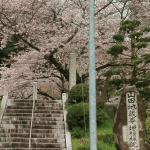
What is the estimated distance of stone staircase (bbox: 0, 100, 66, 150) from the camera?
12.1m

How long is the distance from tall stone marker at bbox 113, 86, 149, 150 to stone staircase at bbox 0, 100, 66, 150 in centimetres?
352

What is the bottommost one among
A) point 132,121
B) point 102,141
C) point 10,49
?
point 102,141

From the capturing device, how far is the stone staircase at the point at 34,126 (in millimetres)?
12055

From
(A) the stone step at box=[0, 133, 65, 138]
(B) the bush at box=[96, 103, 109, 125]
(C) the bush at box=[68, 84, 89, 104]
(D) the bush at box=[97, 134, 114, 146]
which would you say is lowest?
(D) the bush at box=[97, 134, 114, 146]

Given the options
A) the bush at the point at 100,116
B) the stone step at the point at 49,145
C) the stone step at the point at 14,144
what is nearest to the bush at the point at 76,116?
the stone step at the point at 49,145

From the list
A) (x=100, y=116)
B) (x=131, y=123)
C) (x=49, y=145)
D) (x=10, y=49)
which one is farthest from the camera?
(x=10, y=49)

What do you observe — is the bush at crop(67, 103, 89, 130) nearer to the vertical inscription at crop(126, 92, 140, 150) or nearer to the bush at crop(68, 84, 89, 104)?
the bush at crop(68, 84, 89, 104)

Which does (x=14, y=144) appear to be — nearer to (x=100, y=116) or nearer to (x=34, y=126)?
(x=34, y=126)

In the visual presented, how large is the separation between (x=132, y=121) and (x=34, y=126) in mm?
5823

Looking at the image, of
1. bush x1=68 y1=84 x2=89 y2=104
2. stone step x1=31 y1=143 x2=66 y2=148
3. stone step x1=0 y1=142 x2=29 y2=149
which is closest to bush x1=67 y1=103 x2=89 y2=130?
stone step x1=31 y1=143 x2=66 y2=148

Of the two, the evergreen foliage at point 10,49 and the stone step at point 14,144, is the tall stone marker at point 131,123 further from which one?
the evergreen foliage at point 10,49

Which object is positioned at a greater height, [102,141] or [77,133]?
[77,133]

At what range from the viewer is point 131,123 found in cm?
906

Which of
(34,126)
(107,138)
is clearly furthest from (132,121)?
(34,126)
